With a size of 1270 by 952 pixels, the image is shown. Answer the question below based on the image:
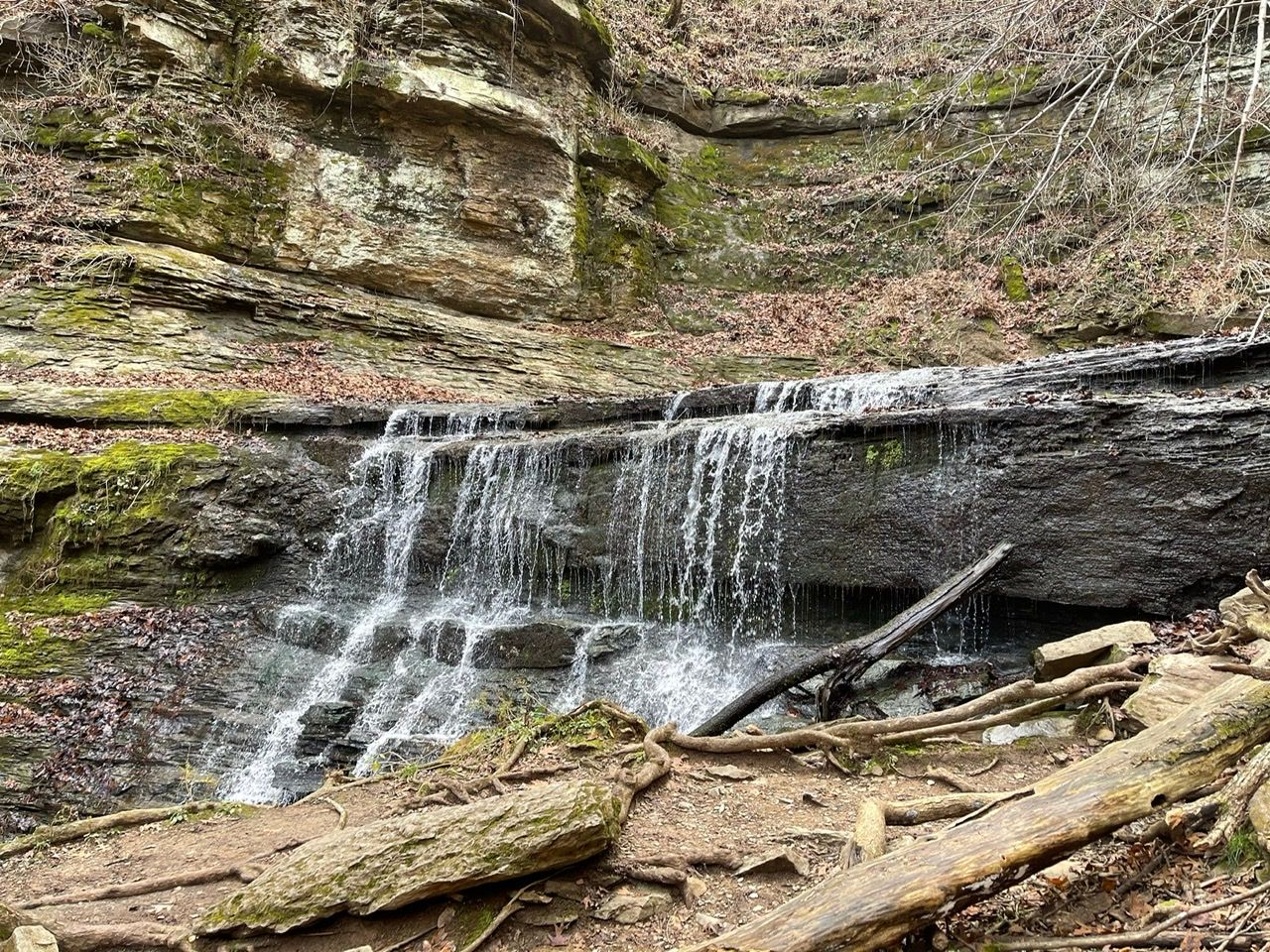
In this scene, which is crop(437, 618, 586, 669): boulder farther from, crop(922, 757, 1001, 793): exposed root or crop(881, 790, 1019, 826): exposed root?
crop(881, 790, 1019, 826): exposed root

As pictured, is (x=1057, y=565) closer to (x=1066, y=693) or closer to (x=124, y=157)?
(x=1066, y=693)

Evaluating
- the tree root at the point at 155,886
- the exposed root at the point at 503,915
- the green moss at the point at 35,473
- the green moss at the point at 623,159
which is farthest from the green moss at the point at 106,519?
the green moss at the point at 623,159

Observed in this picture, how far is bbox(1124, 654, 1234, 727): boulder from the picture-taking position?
3908 mm

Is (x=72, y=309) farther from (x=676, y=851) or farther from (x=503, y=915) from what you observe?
(x=676, y=851)

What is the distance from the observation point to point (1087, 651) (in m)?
5.38

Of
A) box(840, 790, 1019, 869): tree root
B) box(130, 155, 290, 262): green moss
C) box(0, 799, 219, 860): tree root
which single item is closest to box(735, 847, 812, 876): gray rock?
box(840, 790, 1019, 869): tree root

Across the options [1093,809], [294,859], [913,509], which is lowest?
[294,859]

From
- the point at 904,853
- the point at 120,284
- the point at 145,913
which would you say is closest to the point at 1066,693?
the point at 904,853

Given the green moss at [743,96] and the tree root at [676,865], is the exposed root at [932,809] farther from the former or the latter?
the green moss at [743,96]

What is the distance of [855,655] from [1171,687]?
2498mm

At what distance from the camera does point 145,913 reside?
3793 mm

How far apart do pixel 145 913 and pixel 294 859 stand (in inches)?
46.7

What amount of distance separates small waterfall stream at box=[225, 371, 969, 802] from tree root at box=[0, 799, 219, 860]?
1230mm

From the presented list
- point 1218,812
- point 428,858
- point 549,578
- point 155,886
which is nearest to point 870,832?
point 1218,812
